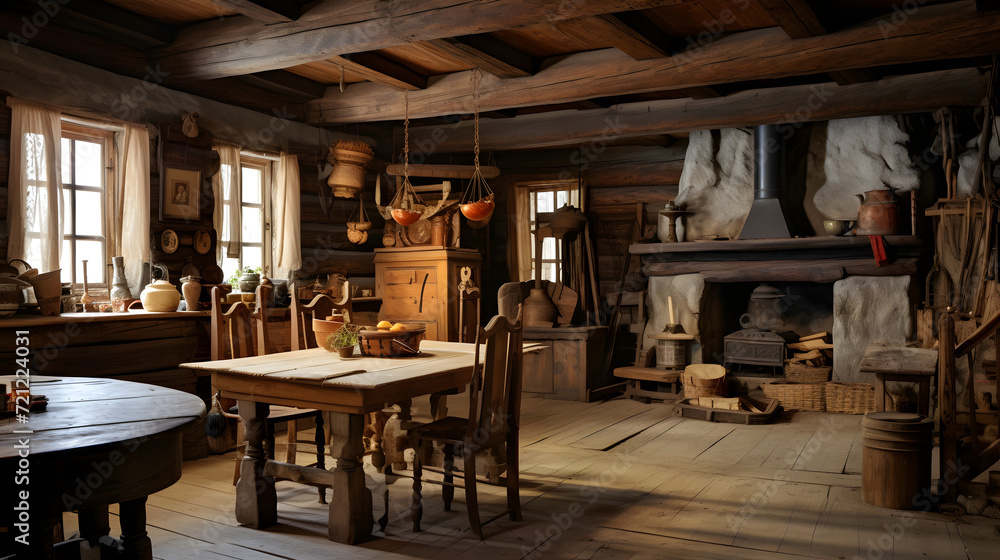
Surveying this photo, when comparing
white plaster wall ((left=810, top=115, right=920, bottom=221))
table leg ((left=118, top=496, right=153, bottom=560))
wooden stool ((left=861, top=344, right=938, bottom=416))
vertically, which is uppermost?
white plaster wall ((left=810, top=115, right=920, bottom=221))

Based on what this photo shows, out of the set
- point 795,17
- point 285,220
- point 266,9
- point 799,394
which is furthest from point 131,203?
point 799,394

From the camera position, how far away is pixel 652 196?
888cm

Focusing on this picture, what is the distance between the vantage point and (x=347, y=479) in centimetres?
362

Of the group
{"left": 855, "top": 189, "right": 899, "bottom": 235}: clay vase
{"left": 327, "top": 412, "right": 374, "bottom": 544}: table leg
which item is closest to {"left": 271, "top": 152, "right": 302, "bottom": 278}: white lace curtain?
{"left": 327, "top": 412, "right": 374, "bottom": 544}: table leg

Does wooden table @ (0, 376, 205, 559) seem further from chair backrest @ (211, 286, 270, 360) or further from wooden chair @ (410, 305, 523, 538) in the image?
chair backrest @ (211, 286, 270, 360)

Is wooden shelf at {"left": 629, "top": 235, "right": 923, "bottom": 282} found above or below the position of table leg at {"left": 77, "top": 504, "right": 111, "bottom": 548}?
above

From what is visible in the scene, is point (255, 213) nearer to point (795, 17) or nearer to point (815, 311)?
point (795, 17)

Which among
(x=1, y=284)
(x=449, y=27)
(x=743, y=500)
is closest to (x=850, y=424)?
(x=743, y=500)

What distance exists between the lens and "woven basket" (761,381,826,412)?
7125mm

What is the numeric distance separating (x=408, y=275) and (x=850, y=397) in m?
4.65

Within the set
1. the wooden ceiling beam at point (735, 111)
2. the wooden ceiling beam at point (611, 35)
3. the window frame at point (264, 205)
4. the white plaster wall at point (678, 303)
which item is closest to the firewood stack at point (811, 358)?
the white plaster wall at point (678, 303)

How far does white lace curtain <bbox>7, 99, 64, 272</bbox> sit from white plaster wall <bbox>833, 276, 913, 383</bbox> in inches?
271

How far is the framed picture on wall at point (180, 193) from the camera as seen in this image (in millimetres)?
5867

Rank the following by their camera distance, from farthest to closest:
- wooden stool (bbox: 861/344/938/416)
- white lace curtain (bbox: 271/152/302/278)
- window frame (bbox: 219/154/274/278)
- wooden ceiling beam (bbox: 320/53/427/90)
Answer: white lace curtain (bbox: 271/152/302/278), window frame (bbox: 219/154/274/278), wooden ceiling beam (bbox: 320/53/427/90), wooden stool (bbox: 861/344/938/416)
